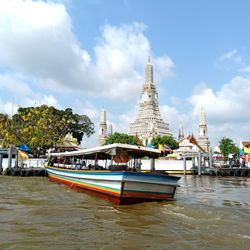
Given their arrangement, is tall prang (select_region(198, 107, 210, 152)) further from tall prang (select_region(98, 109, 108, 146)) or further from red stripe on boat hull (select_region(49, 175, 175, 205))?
red stripe on boat hull (select_region(49, 175, 175, 205))

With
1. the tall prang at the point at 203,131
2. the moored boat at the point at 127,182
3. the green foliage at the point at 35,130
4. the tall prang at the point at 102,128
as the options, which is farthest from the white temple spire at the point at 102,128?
the moored boat at the point at 127,182

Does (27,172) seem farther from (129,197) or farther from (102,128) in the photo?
(102,128)

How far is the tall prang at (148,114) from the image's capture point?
4026 inches

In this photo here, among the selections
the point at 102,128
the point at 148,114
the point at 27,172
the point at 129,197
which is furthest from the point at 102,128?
the point at 129,197

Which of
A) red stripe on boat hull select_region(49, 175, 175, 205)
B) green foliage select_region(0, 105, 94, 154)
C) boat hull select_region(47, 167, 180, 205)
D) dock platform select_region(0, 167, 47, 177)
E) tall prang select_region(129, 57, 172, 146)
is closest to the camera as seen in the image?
boat hull select_region(47, 167, 180, 205)

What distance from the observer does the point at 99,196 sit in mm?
13156

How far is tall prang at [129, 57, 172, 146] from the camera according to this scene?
10225 cm

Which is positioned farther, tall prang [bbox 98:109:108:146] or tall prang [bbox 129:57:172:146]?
tall prang [bbox 98:109:108:146]

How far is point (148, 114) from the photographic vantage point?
107312 mm

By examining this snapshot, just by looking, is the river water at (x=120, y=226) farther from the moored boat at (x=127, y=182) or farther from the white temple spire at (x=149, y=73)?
the white temple spire at (x=149, y=73)

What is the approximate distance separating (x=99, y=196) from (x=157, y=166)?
92.7 ft

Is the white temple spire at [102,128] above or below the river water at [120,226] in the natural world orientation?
above

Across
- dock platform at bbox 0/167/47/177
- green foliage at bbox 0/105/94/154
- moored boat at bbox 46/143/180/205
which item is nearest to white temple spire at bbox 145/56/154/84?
green foliage at bbox 0/105/94/154

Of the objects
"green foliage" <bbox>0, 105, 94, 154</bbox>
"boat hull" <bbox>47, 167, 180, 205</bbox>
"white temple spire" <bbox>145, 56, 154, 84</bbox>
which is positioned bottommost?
"boat hull" <bbox>47, 167, 180, 205</bbox>
